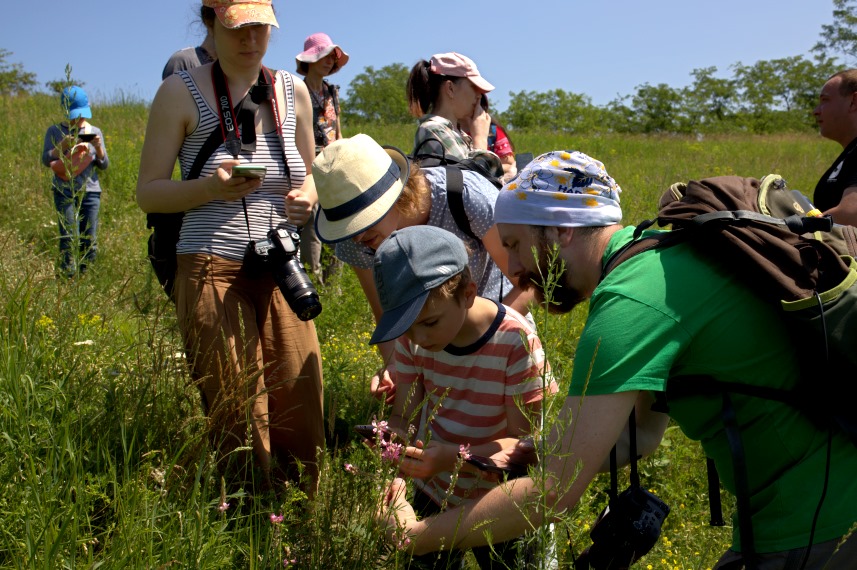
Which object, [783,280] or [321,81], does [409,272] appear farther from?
[321,81]

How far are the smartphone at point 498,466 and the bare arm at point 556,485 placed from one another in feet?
0.64

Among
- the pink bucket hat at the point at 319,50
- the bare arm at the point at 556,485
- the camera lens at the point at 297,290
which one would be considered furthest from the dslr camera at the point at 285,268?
the pink bucket hat at the point at 319,50

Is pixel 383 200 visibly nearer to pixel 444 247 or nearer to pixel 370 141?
pixel 370 141

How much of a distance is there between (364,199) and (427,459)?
3.42 ft

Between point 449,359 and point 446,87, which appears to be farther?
point 446,87

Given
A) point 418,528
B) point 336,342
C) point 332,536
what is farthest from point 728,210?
point 336,342

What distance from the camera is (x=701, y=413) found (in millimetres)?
1619

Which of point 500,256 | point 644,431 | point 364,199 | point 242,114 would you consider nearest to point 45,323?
point 242,114

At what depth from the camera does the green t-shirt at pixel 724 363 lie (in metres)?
1.49

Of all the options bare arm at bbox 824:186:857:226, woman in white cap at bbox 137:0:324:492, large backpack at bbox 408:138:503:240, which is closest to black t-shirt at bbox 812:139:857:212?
bare arm at bbox 824:186:857:226

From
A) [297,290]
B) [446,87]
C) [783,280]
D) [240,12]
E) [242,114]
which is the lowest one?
[297,290]

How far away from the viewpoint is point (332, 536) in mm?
1896

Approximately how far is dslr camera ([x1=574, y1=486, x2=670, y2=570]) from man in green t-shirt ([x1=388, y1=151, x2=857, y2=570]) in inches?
6.5

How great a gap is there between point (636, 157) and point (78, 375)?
15.2 metres
